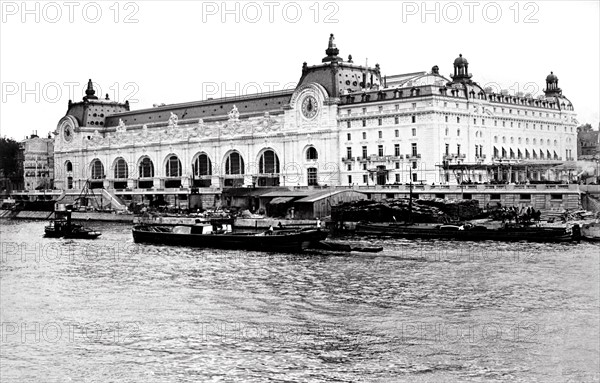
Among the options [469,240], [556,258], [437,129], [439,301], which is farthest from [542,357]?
[437,129]

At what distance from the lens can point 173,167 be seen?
145m

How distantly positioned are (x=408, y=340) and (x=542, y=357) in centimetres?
564

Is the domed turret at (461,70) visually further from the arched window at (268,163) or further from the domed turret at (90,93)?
the domed turret at (90,93)

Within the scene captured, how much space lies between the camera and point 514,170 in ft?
364

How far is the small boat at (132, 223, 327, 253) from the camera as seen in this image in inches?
2778

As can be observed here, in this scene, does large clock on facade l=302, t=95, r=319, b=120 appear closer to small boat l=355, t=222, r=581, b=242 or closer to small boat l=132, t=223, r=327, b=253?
small boat l=355, t=222, r=581, b=242

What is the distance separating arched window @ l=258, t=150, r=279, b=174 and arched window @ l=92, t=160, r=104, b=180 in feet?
139

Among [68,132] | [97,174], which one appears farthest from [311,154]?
[68,132]

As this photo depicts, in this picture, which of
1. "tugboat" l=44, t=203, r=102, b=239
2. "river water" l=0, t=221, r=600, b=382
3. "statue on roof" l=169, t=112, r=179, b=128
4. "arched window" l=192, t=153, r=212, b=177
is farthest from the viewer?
"statue on roof" l=169, t=112, r=179, b=128

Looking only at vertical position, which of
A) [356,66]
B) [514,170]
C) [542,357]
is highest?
[356,66]

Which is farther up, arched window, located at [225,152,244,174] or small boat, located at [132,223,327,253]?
arched window, located at [225,152,244,174]

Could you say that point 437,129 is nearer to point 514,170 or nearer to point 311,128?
point 514,170

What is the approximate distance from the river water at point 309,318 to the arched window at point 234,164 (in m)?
67.0

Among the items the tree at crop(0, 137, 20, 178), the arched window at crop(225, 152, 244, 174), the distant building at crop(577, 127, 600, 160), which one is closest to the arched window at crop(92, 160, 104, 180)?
the arched window at crop(225, 152, 244, 174)
